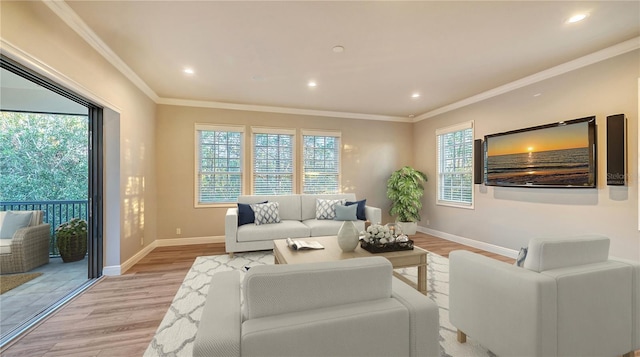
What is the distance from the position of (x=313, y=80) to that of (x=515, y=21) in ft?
7.89

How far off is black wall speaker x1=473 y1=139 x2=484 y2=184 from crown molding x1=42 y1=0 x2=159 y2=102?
5.44m

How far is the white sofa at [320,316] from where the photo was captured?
0.95m

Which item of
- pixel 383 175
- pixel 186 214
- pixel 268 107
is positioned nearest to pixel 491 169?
pixel 383 175

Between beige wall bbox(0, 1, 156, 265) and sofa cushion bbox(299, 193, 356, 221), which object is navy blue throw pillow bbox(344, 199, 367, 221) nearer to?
sofa cushion bbox(299, 193, 356, 221)

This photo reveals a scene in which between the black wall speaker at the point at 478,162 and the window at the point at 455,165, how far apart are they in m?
0.15

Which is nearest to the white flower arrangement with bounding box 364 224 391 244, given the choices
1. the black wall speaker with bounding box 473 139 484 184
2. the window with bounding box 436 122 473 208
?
the black wall speaker with bounding box 473 139 484 184

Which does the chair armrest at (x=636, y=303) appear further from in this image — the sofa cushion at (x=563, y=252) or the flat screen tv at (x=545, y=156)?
the flat screen tv at (x=545, y=156)

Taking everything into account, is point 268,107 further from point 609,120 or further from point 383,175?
point 609,120

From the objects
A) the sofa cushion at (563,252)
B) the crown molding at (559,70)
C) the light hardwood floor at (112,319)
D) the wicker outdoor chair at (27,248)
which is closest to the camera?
the sofa cushion at (563,252)

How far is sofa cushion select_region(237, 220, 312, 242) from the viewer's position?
4.02 m

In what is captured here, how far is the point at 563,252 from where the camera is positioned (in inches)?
62.9

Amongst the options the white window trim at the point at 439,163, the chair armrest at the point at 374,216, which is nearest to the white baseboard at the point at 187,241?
the chair armrest at the point at 374,216

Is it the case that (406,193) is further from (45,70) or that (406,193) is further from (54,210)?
(54,210)

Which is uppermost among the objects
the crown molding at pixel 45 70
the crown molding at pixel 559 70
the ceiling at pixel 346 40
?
the ceiling at pixel 346 40
